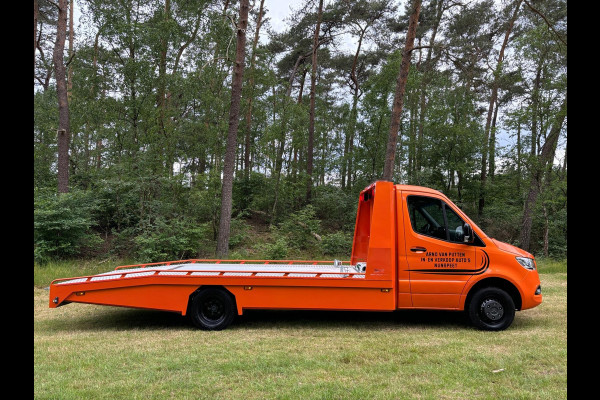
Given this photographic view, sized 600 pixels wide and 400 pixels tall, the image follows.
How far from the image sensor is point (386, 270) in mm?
5898

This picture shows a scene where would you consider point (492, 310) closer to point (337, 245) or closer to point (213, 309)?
point (213, 309)

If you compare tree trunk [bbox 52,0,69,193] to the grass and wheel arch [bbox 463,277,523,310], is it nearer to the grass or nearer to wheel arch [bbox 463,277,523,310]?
the grass

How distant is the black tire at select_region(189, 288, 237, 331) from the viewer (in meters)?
5.93

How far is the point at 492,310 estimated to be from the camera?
5938mm

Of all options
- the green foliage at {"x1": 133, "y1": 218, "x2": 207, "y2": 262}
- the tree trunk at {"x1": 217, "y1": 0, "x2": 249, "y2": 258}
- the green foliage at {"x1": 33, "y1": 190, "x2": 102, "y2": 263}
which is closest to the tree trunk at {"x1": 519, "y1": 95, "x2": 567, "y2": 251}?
the tree trunk at {"x1": 217, "y1": 0, "x2": 249, "y2": 258}

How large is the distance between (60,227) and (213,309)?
8.37 metres

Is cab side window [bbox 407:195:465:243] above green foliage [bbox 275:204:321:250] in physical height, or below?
above

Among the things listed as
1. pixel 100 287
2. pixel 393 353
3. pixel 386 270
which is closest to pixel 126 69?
pixel 100 287

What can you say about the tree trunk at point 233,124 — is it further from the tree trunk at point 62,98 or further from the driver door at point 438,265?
the driver door at point 438,265

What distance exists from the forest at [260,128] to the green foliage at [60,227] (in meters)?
0.06

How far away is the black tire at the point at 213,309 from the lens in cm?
593

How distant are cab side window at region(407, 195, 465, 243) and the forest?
4940 millimetres

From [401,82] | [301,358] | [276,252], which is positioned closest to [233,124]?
[276,252]
